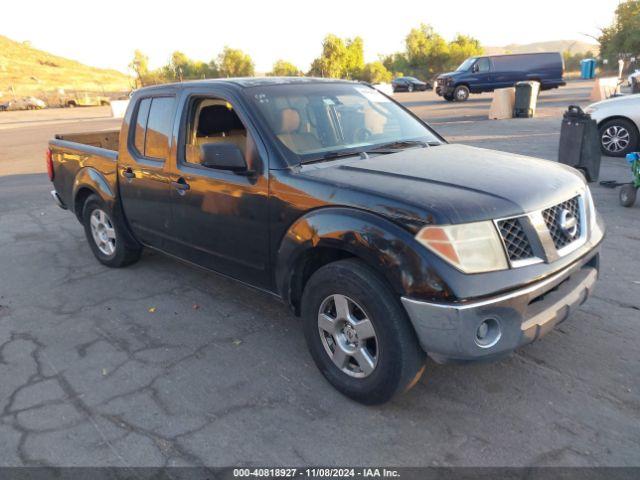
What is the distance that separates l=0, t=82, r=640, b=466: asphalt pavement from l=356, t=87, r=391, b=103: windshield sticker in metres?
1.94

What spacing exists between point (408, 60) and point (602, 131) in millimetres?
78095

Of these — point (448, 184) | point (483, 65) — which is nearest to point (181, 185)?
point (448, 184)

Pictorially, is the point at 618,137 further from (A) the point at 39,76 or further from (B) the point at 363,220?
(A) the point at 39,76

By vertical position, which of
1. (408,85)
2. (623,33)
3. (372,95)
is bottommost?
(372,95)

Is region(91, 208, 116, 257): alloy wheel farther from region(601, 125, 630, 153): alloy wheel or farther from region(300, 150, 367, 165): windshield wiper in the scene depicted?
region(601, 125, 630, 153): alloy wheel

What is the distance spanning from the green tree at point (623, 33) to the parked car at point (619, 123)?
47.1 meters

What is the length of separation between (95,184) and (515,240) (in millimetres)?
4190

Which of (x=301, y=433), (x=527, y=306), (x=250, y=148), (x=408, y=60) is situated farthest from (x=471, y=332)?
(x=408, y=60)

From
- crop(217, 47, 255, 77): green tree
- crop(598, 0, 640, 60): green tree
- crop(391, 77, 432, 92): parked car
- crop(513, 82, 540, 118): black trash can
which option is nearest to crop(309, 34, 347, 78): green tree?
crop(391, 77, 432, 92): parked car

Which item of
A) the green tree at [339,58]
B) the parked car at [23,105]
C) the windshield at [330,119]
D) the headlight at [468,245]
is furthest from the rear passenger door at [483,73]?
the parked car at [23,105]

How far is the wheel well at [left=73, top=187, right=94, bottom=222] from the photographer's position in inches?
219

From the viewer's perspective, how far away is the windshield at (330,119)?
356 cm

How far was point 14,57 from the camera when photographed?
127 metres

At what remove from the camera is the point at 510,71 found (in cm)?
2619
